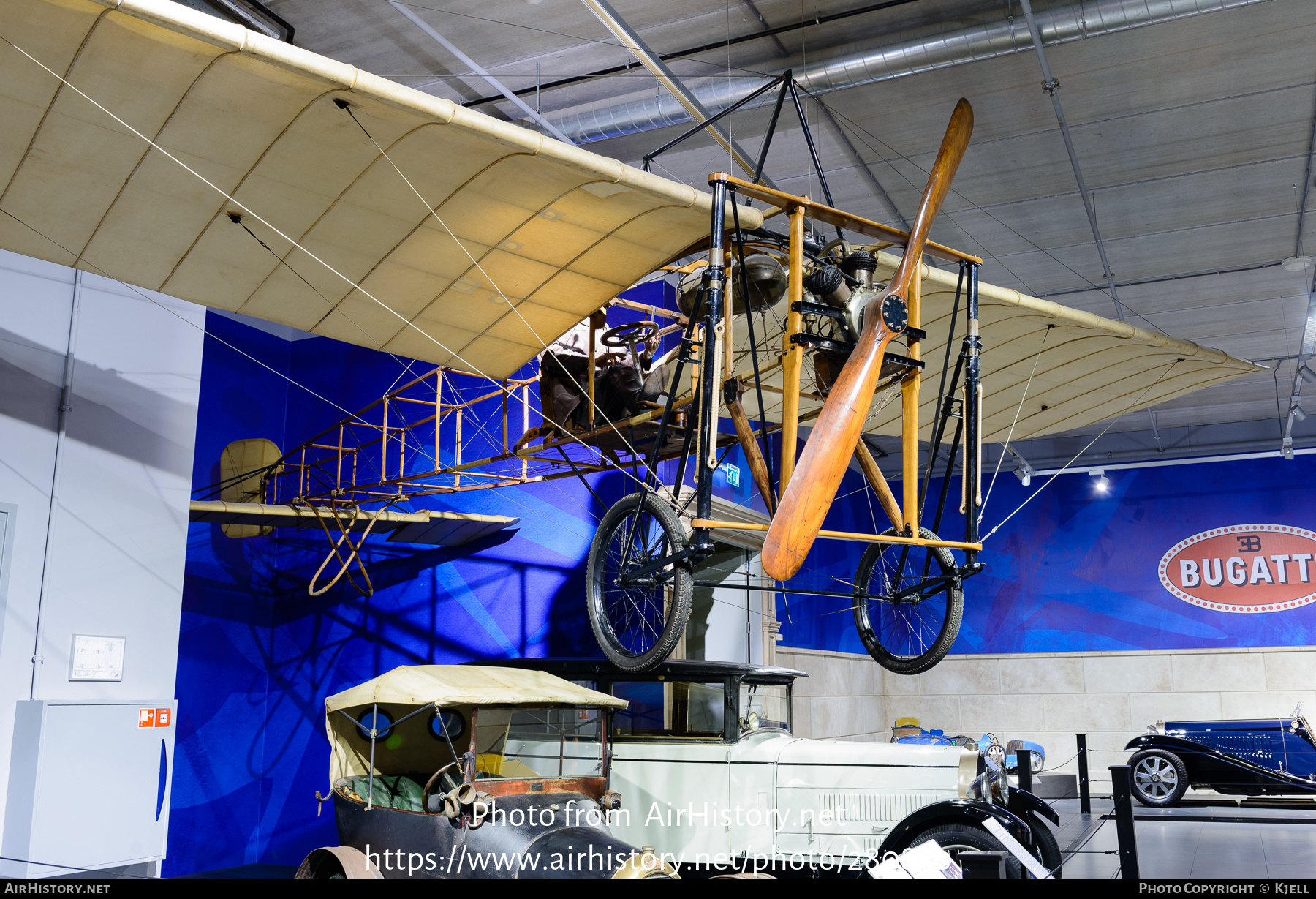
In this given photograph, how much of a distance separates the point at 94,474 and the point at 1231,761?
37.4ft

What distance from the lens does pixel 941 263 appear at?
42.0ft

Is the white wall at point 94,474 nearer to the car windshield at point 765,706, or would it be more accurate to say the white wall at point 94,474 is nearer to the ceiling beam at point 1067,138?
the car windshield at point 765,706

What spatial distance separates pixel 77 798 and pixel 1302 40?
10.3 m

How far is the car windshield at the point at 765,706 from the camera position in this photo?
7578 millimetres

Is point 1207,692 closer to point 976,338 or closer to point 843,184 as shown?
point 843,184

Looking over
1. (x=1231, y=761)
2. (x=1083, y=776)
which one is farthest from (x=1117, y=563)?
(x=1083, y=776)

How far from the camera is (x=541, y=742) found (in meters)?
6.81

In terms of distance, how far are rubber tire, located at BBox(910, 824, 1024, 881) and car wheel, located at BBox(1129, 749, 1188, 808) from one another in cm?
606

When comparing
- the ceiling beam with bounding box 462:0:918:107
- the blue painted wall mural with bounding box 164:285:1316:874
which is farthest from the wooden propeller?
the blue painted wall mural with bounding box 164:285:1316:874

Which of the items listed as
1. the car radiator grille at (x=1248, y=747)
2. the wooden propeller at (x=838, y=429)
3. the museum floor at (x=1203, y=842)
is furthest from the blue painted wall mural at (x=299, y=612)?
the wooden propeller at (x=838, y=429)

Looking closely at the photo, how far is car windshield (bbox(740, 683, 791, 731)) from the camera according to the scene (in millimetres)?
7578

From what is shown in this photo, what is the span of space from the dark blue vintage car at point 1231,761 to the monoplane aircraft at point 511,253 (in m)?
5.78

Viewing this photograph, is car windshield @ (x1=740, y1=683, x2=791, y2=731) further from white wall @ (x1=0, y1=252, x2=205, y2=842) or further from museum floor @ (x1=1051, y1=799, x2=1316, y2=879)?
white wall @ (x1=0, y1=252, x2=205, y2=842)

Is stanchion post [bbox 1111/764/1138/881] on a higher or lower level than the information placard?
lower
